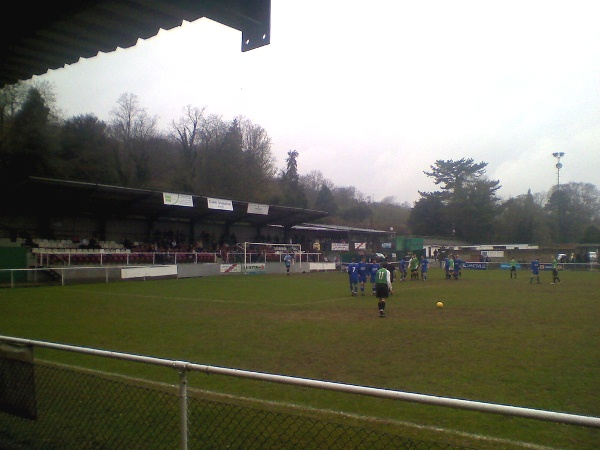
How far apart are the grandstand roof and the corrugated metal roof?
2923cm

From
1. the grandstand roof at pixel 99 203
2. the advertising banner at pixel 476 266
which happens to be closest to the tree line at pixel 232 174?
the grandstand roof at pixel 99 203

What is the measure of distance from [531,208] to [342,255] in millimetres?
40652

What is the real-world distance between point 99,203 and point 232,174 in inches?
1113

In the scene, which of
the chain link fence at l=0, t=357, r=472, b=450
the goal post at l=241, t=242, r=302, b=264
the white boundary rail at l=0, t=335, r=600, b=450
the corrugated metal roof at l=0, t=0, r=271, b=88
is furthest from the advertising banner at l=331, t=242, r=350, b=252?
the white boundary rail at l=0, t=335, r=600, b=450

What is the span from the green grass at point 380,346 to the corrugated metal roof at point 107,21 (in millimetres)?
4314

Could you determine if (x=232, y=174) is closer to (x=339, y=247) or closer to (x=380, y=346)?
(x=339, y=247)

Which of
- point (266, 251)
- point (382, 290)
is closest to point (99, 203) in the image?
point (266, 251)

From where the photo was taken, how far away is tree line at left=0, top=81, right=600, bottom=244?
4112 centimetres

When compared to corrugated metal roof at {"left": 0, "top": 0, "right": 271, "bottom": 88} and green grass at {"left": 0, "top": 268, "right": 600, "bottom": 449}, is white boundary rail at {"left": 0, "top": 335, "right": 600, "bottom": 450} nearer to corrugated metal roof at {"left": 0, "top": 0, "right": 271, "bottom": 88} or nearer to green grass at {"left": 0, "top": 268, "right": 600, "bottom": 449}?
green grass at {"left": 0, "top": 268, "right": 600, "bottom": 449}

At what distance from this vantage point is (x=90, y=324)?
14.2 meters

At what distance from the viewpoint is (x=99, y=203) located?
3912cm

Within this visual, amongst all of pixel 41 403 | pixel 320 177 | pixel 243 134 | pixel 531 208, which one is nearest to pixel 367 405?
pixel 41 403

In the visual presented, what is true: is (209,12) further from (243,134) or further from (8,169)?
(243,134)

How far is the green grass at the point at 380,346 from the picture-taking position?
20.6 ft
